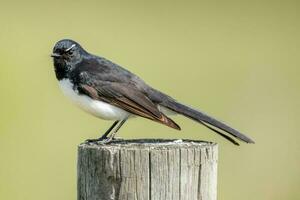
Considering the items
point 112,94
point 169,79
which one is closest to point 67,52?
point 112,94

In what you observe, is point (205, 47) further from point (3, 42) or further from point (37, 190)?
point (37, 190)

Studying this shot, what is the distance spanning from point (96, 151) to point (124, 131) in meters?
4.99

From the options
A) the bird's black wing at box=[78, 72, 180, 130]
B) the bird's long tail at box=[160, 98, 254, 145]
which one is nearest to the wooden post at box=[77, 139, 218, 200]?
the bird's long tail at box=[160, 98, 254, 145]

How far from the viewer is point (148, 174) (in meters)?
4.64

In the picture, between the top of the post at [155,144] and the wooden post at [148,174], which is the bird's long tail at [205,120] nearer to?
the top of the post at [155,144]

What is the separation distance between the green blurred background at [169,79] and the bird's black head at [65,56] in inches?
55.1

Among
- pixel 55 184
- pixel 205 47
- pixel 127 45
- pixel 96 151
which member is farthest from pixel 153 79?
pixel 96 151

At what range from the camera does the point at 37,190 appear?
8.58 m

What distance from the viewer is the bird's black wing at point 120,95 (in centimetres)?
652

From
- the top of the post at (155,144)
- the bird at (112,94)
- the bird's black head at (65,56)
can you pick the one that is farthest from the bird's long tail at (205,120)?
the bird's black head at (65,56)

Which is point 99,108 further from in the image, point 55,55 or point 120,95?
point 55,55

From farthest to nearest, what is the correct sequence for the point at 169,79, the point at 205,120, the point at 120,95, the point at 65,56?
the point at 169,79 < the point at 65,56 < the point at 120,95 < the point at 205,120

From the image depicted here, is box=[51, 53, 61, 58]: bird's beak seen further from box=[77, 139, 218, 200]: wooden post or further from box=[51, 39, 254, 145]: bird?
box=[77, 139, 218, 200]: wooden post

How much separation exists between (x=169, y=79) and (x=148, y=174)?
730 centimetres
